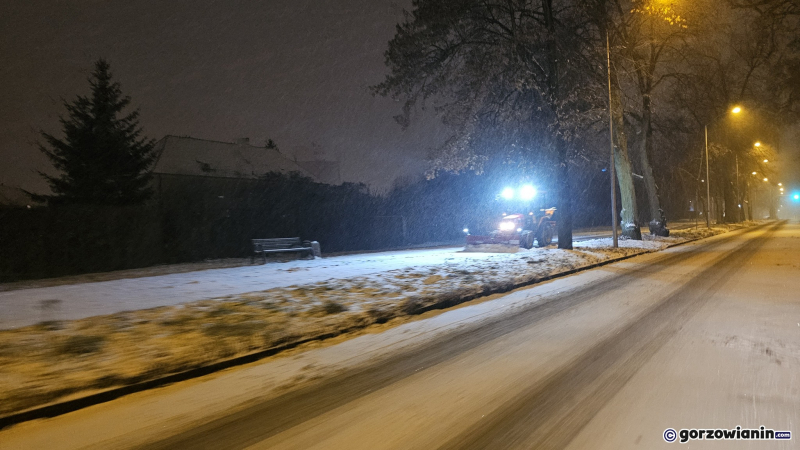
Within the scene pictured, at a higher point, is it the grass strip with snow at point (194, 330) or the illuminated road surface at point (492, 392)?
the grass strip with snow at point (194, 330)

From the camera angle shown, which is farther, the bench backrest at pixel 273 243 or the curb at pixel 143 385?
the bench backrest at pixel 273 243

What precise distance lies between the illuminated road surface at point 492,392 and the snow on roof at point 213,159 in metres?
35.7

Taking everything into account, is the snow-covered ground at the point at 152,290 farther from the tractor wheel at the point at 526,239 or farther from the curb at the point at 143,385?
the tractor wheel at the point at 526,239

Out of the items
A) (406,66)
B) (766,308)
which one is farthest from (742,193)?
(766,308)

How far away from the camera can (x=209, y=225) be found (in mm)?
21547

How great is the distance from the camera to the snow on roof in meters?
39.9

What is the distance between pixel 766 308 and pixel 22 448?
33.2 feet

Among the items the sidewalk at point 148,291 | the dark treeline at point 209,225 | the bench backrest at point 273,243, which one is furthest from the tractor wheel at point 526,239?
the bench backrest at point 273,243

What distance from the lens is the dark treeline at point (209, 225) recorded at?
15.9 metres

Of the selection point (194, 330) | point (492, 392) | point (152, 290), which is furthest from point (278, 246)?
point (492, 392)

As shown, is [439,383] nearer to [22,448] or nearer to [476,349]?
[476,349]

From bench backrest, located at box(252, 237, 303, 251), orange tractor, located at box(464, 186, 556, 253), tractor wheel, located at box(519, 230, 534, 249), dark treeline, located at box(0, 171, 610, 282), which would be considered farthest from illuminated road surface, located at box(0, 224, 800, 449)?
tractor wheel, located at box(519, 230, 534, 249)

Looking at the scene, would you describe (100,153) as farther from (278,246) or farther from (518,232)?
(518,232)

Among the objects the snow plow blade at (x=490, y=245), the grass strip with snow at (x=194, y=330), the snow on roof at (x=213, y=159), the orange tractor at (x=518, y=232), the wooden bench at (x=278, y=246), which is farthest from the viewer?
the snow on roof at (x=213, y=159)
